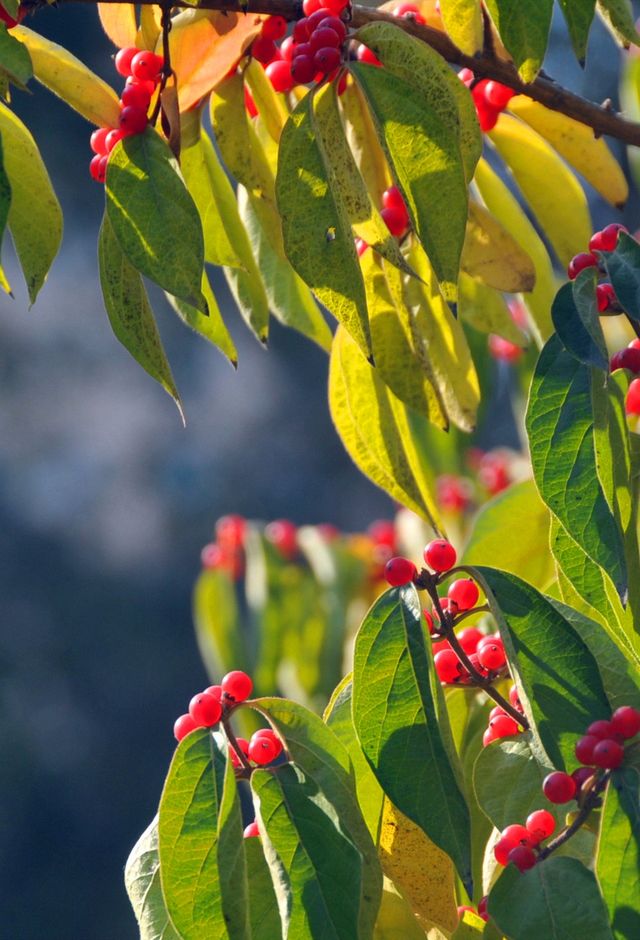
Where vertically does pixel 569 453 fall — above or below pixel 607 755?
above

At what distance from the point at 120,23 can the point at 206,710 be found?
506 mm

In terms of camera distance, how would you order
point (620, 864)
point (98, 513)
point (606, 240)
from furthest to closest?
point (98, 513) → point (606, 240) → point (620, 864)

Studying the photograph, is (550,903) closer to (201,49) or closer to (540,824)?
(540,824)

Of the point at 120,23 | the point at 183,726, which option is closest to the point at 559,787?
the point at 183,726

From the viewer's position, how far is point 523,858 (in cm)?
67

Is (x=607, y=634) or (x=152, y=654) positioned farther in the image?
(x=152, y=654)

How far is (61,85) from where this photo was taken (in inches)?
31.9

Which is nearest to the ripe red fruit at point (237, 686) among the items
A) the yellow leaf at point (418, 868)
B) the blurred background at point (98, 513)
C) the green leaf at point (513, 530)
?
the yellow leaf at point (418, 868)

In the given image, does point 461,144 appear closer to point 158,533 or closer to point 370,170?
point 370,170

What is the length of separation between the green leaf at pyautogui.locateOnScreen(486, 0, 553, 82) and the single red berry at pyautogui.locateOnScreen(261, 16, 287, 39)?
20cm

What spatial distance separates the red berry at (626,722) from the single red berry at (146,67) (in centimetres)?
49

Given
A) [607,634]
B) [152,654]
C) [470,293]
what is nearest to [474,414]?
[470,293]

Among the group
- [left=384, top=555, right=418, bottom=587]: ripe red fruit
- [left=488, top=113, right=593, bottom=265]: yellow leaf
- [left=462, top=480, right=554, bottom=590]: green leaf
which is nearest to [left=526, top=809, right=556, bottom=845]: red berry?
[left=384, top=555, right=418, bottom=587]: ripe red fruit

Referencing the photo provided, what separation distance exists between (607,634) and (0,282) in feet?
1.49
